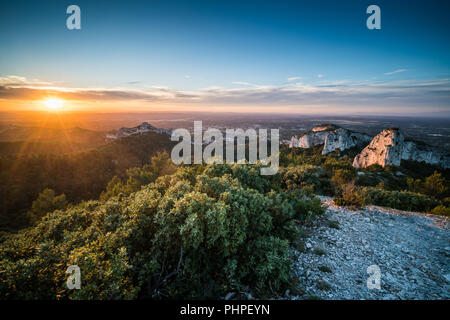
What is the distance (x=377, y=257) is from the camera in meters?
7.01

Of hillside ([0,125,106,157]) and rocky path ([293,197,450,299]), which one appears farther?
hillside ([0,125,106,157])

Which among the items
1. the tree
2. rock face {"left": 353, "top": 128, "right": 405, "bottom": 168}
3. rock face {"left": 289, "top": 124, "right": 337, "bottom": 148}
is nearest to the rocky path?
the tree

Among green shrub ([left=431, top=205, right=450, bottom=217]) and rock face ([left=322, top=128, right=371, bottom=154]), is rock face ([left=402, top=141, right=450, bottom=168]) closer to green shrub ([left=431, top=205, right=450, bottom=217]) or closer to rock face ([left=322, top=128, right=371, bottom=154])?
rock face ([left=322, top=128, right=371, bottom=154])

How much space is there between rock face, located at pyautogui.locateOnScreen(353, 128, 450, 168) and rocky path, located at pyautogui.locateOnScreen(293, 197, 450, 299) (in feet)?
178

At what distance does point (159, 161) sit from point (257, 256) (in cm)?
2927

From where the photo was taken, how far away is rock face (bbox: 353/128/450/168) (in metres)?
51.0

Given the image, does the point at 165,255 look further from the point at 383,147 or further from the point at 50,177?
the point at 383,147

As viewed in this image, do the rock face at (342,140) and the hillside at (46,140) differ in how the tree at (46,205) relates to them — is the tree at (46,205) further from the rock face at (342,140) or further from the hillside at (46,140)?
the rock face at (342,140)

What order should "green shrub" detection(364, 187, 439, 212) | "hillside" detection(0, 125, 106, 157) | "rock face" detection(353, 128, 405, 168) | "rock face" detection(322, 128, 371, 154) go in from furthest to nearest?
"rock face" detection(322, 128, 371, 154) → "hillside" detection(0, 125, 106, 157) → "rock face" detection(353, 128, 405, 168) → "green shrub" detection(364, 187, 439, 212)

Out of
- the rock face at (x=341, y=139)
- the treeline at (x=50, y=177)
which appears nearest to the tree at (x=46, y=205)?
the treeline at (x=50, y=177)

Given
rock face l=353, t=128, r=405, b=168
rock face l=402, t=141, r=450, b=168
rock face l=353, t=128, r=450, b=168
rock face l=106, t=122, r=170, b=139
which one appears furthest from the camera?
rock face l=106, t=122, r=170, b=139

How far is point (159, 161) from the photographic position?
31.7 m
